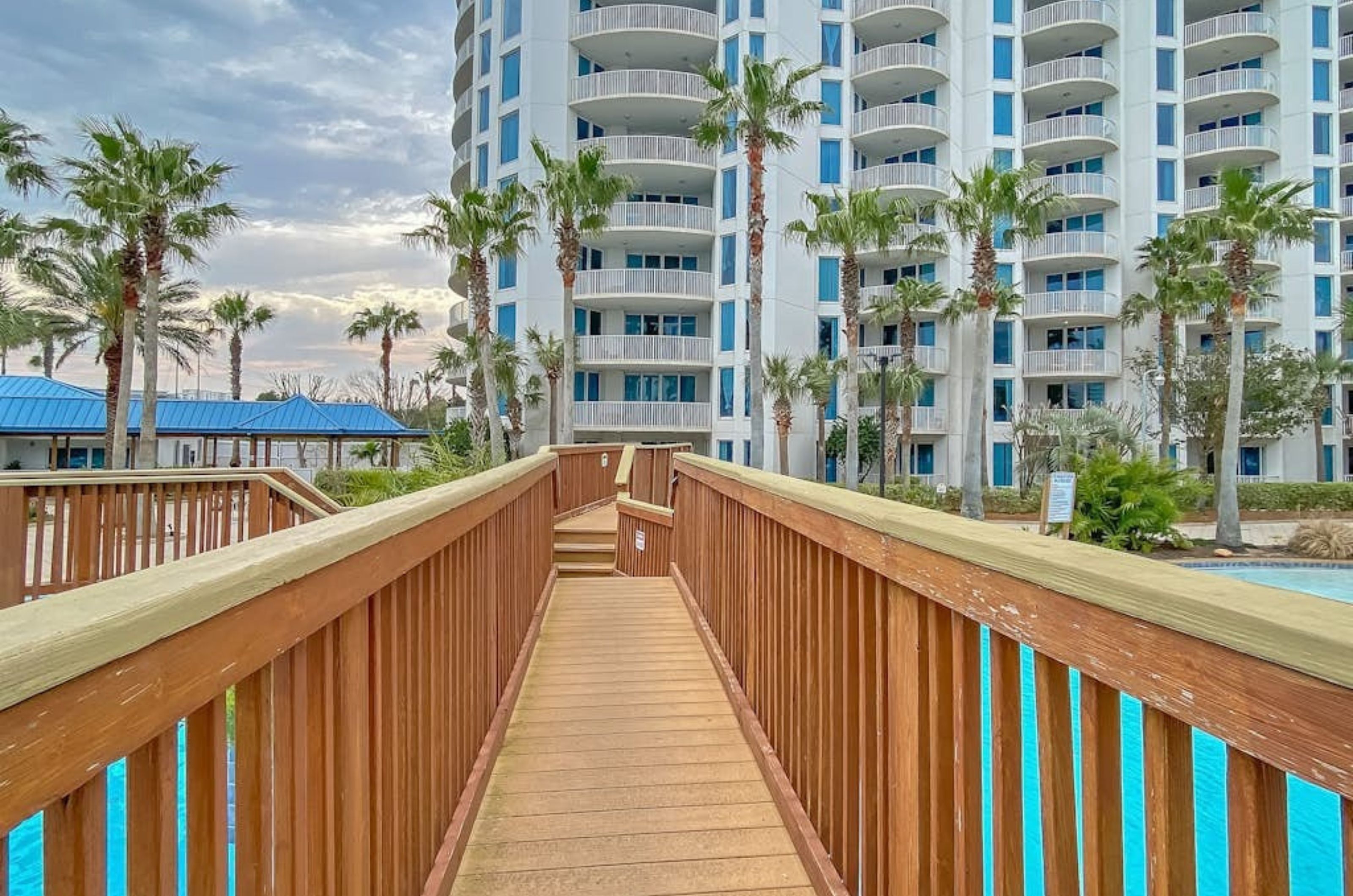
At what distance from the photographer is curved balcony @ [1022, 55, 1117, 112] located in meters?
28.1

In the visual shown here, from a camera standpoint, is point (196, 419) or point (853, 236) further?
point (196, 419)

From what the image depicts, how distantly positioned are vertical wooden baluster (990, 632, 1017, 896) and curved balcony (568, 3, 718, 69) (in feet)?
90.7

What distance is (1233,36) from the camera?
29.1m

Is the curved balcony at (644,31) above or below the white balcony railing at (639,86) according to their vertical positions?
above

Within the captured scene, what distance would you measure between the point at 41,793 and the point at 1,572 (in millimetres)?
6833

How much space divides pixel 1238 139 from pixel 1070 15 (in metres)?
8.75

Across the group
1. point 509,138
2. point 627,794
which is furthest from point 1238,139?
point 627,794

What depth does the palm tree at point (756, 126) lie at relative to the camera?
59.4 ft

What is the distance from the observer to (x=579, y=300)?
83.0 feet

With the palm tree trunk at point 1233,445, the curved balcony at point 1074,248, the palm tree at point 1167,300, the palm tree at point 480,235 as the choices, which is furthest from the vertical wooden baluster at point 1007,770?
the curved balcony at point 1074,248

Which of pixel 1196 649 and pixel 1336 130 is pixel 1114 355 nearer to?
pixel 1336 130

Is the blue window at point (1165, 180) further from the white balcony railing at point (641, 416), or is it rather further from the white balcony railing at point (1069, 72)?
the white balcony railing at point (641, 416)

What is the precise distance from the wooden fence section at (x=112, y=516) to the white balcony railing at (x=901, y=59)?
26996 millimetres

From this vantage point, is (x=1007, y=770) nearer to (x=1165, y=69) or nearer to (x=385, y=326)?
(x=1165, y=69)
